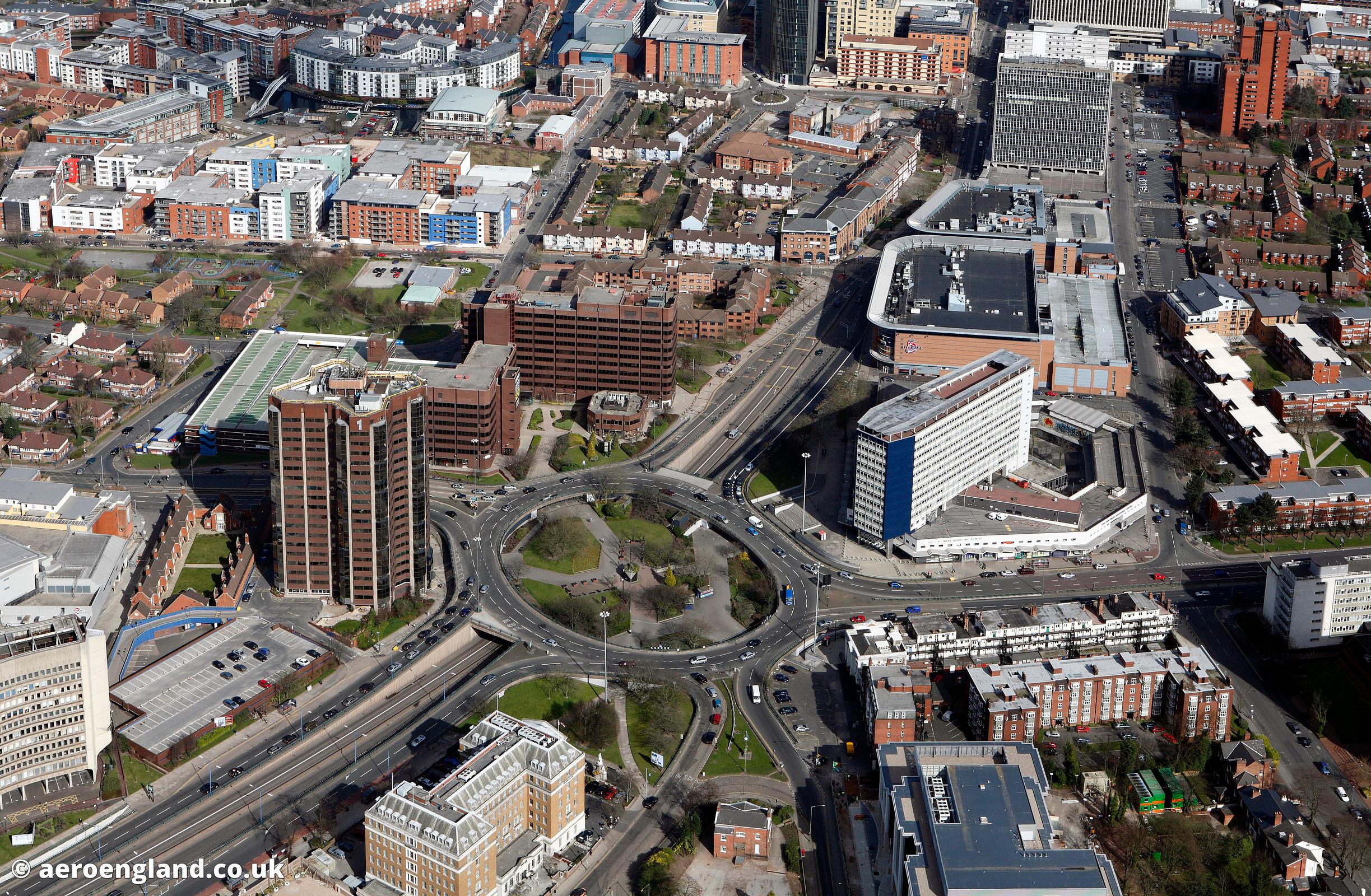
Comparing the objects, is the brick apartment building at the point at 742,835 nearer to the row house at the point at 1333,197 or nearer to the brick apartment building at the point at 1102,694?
the brick apartment building at the point at 1102,694

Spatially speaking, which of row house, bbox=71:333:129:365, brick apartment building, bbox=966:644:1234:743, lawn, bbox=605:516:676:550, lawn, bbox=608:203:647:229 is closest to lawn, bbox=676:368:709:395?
lawn, bbox=605:516:676:550

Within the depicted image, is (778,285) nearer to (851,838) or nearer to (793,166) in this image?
(793,166)

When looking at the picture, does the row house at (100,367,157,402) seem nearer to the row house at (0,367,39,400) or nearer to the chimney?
the row house at (0,367,39,400)

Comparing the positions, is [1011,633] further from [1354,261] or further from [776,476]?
[1354,261]

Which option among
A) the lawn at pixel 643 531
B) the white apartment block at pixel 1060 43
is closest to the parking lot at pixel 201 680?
the lawn at pixel 643 531

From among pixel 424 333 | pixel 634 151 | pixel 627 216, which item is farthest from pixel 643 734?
pixel 634 151

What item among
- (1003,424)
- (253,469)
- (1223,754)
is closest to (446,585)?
(253,469)
